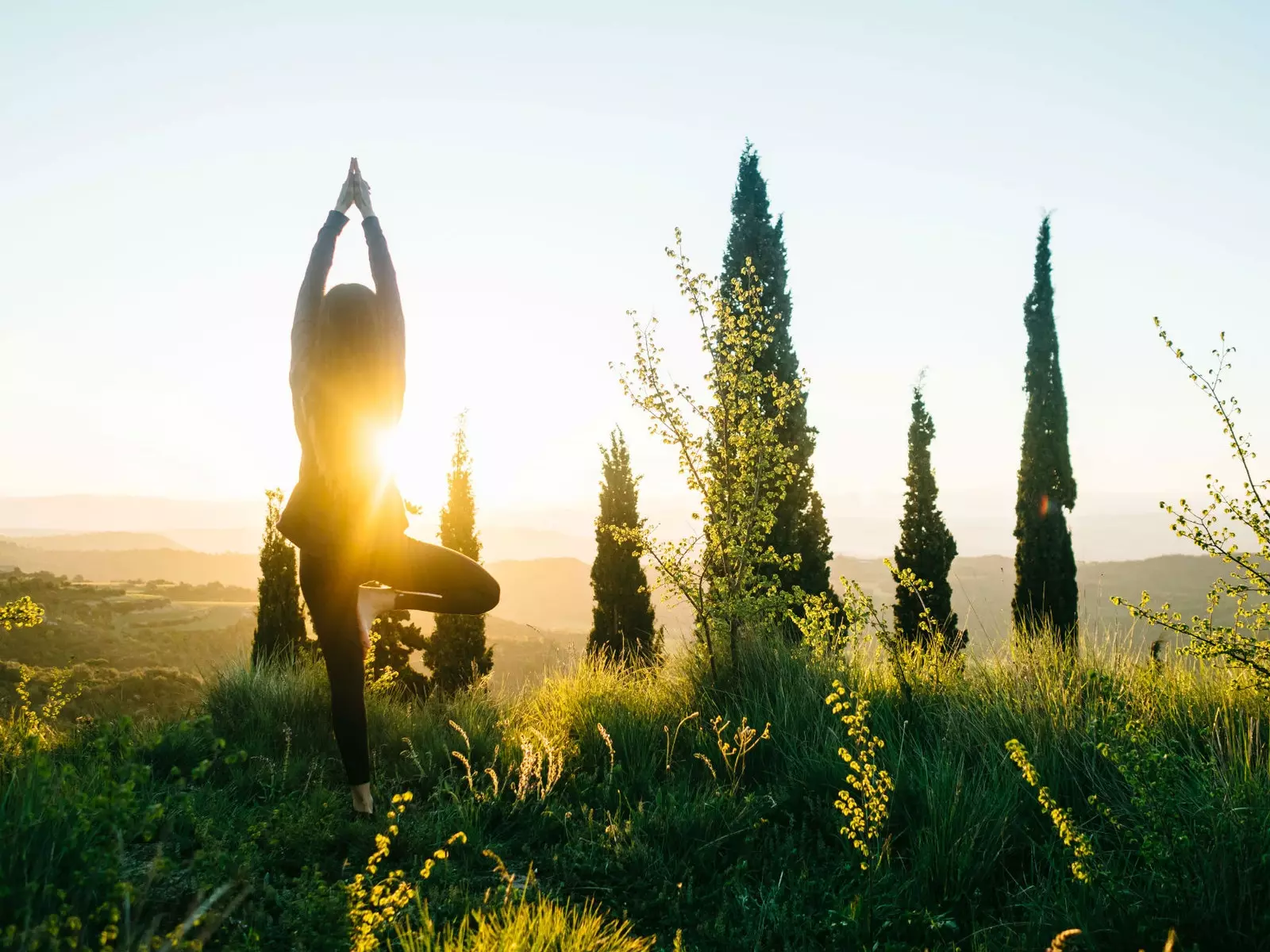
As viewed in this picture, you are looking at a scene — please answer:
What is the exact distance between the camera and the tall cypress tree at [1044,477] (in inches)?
705

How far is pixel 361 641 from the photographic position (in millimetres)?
3395

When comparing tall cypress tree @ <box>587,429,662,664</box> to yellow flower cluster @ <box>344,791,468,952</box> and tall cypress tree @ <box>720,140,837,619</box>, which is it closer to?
tall cypress tree @ <box>720,140,837,619</box>

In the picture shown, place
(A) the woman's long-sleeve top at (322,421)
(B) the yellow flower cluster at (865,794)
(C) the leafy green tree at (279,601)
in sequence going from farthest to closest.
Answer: (C) the leafy green tree at (279,601), (A) the woman's long-sleeve top at (322,421), (B) the yellow flower cluster at (865,794)

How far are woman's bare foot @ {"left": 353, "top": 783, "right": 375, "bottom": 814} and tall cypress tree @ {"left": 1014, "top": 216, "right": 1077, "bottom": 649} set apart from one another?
16720 millimetres

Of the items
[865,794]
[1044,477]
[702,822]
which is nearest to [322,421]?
[702,822]

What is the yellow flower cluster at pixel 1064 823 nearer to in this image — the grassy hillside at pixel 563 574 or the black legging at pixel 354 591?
the black legging at pixel 354 591

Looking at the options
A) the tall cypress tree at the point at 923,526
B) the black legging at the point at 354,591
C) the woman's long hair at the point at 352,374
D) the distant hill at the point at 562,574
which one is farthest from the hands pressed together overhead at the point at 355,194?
the distant hill at the point at 562,574

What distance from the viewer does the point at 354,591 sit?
3291mm

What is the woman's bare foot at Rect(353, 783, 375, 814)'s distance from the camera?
3369mm

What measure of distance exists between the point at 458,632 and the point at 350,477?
378 inches

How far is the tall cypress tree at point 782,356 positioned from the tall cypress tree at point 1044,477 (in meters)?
5.56

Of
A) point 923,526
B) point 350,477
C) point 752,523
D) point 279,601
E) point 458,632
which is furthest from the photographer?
point 923,526

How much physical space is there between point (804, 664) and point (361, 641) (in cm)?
346

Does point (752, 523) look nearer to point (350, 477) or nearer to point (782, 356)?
point (350, 477)
